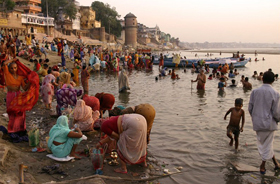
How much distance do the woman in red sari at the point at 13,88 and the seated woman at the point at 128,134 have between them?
206cm

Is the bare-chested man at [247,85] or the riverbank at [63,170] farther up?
the bare-chested man at [247,85]

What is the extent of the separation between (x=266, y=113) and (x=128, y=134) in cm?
237

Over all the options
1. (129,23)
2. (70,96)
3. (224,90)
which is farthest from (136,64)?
(129,23)

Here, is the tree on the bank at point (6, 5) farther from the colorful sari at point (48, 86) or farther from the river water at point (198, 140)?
the colorful sari at point (48, 86)

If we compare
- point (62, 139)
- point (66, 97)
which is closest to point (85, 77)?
point (66, 97)

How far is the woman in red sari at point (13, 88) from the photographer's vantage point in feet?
16.3

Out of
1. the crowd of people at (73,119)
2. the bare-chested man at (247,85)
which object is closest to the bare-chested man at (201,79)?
the bare-chested man at (247,85)

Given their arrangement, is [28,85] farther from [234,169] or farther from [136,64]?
[136,64]

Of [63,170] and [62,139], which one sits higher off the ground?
[62,139]

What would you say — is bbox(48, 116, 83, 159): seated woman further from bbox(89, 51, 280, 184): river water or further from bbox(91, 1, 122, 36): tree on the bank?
bbox(91, 1, 122, 36): tree on the bank

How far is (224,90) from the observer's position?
13781 millimetres

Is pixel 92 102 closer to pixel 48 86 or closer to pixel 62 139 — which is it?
pixel 62 139

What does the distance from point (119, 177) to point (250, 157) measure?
3.01 meters

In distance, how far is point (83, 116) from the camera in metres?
6.03
